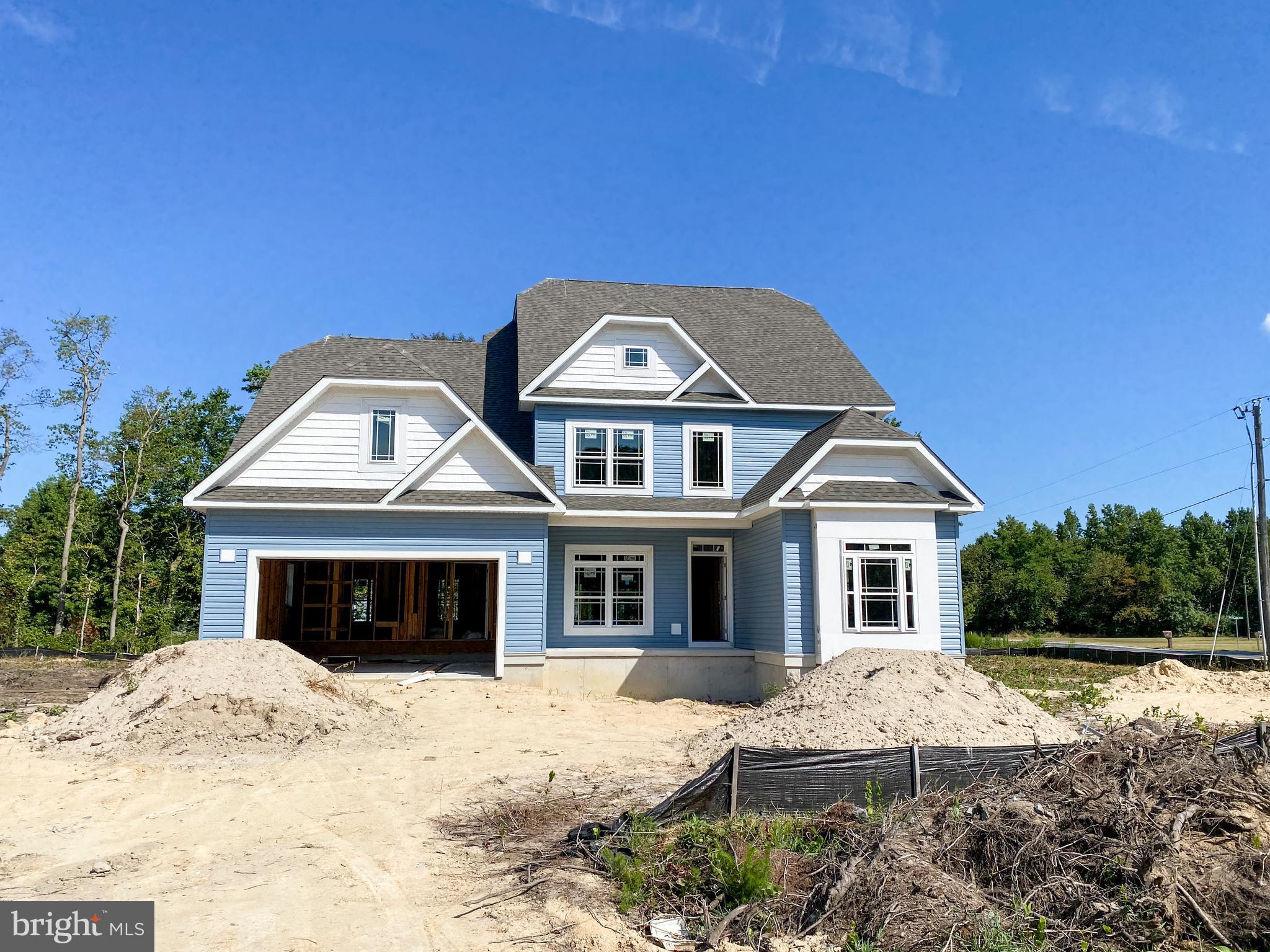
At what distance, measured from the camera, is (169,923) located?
6.05 metres

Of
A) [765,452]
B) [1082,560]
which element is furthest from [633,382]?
[1082,560]

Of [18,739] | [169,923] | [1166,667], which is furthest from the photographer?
[1166,667]

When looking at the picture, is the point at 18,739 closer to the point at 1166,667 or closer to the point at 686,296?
the point at 686,296

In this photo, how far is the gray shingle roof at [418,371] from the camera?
1933 cm

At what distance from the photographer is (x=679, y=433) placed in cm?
2067

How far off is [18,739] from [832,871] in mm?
11627

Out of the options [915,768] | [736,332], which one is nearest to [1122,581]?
[736,332]

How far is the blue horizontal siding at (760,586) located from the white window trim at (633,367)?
4421mm

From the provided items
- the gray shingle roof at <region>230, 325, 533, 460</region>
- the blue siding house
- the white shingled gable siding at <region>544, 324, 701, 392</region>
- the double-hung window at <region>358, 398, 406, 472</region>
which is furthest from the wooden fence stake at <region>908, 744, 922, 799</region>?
the gray shingle roof at <region>230, 325, 533, 460</region>

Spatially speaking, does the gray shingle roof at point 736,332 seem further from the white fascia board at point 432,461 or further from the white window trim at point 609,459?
the white fascia board at point 432,461

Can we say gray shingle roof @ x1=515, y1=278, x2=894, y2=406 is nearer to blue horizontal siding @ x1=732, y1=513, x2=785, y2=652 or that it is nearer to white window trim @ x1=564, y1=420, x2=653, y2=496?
white window trim @ x1=564, y1=420, x2=653, y2=496

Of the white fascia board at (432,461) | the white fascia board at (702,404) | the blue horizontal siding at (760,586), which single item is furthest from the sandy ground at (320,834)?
the white fascia board at (702,404)

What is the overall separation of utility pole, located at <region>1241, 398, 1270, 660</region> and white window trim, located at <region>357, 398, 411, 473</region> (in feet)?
86.3

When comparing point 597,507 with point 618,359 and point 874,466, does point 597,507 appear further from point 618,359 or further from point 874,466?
point 874,466
